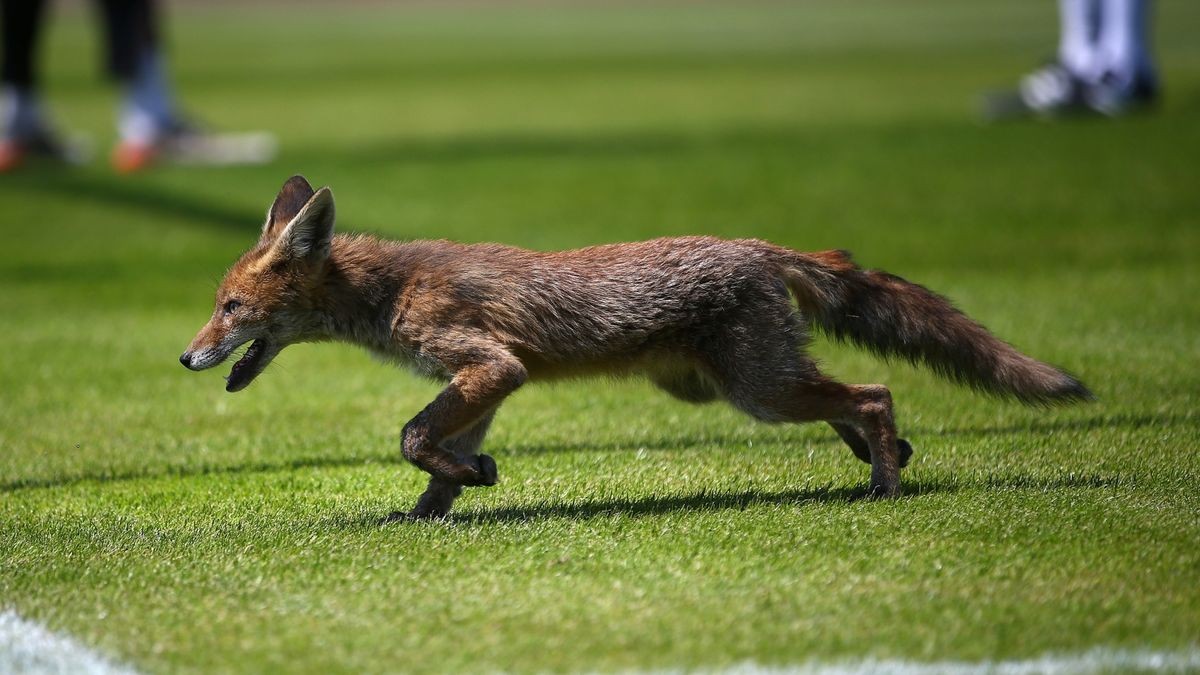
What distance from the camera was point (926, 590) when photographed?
5098 mm

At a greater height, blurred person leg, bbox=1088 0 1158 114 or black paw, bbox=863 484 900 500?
blurred person leg, bbox=1088 0 1158 114

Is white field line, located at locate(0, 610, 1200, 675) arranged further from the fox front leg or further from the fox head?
the fox head

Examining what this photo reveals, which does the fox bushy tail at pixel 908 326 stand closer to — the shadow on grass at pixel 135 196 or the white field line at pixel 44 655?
the white field line at pixel 44 655

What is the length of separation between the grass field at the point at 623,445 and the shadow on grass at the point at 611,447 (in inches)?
1.3

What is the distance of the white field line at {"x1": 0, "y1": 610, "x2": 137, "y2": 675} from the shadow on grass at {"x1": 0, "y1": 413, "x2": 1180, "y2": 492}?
247cm

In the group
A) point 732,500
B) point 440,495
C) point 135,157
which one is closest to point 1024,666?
point 732,500

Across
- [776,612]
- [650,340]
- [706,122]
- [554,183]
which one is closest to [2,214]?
[554,183]

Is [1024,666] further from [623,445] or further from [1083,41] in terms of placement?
[1083,41]

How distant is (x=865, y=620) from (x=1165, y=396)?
4.08m

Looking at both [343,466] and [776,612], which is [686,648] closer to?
[776,612]

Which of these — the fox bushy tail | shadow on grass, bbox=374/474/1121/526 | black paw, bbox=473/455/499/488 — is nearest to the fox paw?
black paw, bbox=473/455/499/488

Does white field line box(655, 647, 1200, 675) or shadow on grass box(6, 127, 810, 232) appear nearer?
white field line box(655, 647, 1200, 675)

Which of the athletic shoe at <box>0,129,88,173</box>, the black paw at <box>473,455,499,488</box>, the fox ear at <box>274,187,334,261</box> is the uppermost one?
the fox ear at <box>274,187,334,261</box>

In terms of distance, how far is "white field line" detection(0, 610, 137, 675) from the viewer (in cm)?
462
